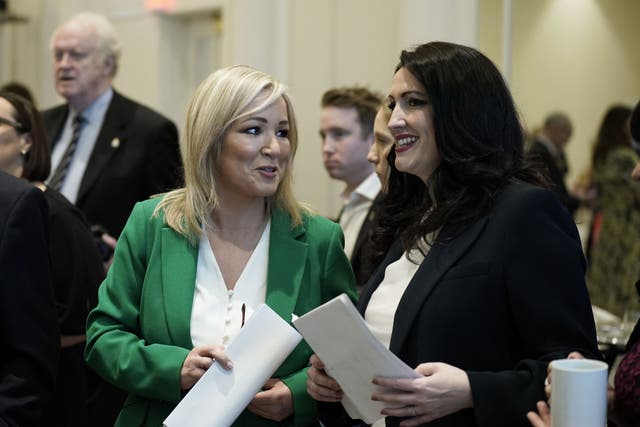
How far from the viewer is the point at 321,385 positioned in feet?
7.56

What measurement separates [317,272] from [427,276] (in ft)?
1.70

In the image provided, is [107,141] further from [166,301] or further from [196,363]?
[196,363]

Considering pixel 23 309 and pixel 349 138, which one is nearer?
pixel 23 309

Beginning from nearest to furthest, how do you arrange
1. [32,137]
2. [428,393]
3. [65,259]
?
[428,393], [65,259], [32,137]

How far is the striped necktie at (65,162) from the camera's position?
15.8ft

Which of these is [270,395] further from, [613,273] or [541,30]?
[541,30]

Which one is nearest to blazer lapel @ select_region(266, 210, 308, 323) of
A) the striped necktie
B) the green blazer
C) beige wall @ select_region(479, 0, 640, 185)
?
the green blazer

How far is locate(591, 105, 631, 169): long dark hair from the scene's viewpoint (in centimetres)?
646

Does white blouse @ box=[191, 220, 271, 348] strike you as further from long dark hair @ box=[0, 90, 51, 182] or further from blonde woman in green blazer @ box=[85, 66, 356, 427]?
long dark hair @ box=[0, 90, 51, 182]

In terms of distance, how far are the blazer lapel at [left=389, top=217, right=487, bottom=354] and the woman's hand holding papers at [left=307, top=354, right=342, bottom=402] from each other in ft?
0.60

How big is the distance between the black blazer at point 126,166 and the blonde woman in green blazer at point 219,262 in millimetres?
2005

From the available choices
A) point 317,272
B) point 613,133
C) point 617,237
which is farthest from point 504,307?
point 613,133

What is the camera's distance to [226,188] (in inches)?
108

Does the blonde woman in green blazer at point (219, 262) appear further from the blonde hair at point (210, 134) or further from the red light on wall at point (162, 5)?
the red light on wall at point (162, 5)
